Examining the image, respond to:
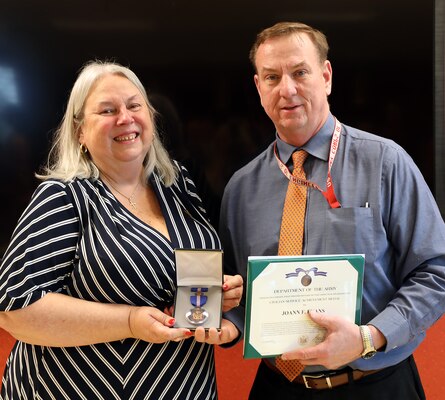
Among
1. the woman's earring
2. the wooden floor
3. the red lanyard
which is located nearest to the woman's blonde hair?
the woman's earring

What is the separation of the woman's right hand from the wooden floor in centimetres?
106

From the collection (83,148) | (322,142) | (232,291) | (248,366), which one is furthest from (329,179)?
(248,366)

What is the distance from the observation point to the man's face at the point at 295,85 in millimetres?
1556

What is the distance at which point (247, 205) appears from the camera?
167cm

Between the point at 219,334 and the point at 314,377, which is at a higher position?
the point at 219,334

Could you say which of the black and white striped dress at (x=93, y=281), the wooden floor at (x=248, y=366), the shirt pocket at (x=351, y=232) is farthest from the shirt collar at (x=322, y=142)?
the wooden floor at (x=248, y=366)

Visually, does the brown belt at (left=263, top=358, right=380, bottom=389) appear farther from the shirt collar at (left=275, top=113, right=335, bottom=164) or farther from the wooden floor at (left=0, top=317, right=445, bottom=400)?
the wooden floor at (left=0, top=317, right=445, bottom=400)

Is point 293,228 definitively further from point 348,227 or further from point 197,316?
point 197,316

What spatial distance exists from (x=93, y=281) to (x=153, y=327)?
22 centimetres

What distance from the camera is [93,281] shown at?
1.46 m

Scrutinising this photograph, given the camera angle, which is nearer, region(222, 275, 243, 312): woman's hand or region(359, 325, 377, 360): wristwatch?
region(359, 325, 377, 360): wristwatch

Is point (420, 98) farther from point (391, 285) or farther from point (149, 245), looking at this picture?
point (149, 245)

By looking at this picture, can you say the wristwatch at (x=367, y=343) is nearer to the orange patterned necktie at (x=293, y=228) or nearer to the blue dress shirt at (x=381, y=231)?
the blue dress shirt at (x=381, y=231)

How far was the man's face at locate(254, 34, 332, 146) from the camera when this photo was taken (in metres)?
1.56
